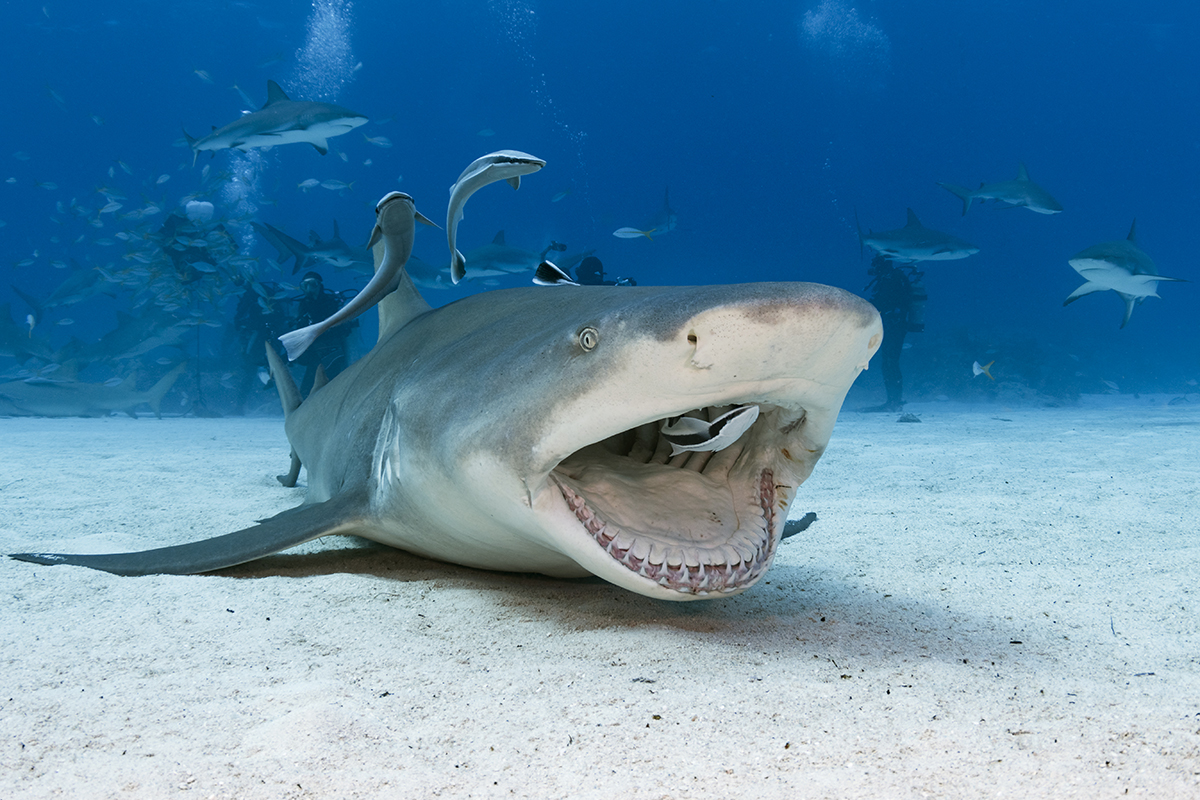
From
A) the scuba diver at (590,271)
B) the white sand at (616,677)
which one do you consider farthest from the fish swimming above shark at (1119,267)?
the white sand at (616,677)

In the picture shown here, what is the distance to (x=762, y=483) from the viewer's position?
196 cm

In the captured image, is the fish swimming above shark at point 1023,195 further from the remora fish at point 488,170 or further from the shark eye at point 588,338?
the shark eye at point 588,338

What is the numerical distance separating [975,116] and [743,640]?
116 m

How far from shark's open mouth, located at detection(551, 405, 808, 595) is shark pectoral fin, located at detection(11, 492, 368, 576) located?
3.06ft

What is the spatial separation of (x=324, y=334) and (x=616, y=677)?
40.8ft

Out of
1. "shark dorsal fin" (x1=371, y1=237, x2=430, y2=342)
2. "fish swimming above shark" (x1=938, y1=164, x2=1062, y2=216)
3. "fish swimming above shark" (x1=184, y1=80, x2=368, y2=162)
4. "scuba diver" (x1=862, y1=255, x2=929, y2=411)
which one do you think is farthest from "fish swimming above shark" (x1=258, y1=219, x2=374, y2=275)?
"fish swimming above shark" (x1=938, y1=164, x2=1062, y2=216)

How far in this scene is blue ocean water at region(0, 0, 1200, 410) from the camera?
84.1 metres

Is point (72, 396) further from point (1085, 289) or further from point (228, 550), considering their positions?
point (1085, 289)

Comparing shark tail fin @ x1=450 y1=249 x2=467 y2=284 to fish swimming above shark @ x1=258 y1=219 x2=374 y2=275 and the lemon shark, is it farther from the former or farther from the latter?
fish swimming above shark @ x1=258 y1=219 x2=374 y2=275

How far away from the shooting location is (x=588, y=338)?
5.23 feet

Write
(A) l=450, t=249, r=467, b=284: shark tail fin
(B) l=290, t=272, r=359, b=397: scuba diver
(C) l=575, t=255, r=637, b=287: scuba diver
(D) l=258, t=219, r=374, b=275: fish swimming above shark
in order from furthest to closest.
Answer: (D) l=258, t=219, r=374, b=275: fish swimming above shark → (B) l=290, t=272, r=359, b=397: scuba diver → (C) l=575, t=255, r=637, b=287: scuba diver → (A) l=450, t=249, r=467, b=284: shark tail fin

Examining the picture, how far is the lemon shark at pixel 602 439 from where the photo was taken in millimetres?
1426

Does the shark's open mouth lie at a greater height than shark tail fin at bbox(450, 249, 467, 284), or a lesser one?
lesser

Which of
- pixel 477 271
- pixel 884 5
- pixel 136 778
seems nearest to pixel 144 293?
pixel 477 271
